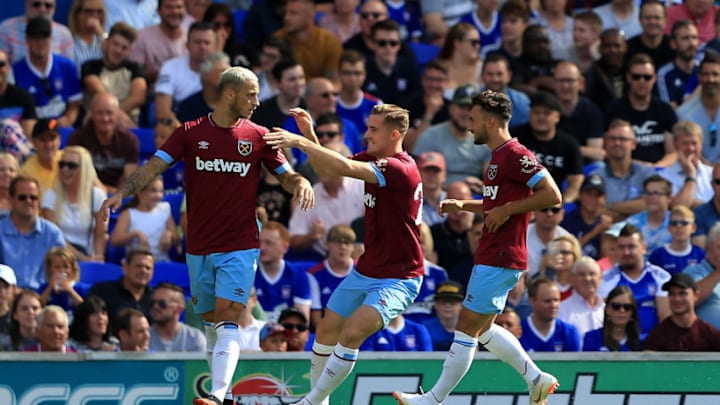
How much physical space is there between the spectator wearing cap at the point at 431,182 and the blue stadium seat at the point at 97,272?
3030mm

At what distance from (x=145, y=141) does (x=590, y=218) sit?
456 centimetres


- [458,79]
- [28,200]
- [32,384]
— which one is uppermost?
[458,79]

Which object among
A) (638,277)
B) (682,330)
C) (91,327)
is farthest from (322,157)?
(638,277)

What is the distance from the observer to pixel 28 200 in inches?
567

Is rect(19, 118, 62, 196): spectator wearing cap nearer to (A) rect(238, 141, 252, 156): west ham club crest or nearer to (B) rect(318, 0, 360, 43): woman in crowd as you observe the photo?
(B) rect(318, 0, 360, 43): woman in crowd

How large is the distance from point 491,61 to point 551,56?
5.10 feet

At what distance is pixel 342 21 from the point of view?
1825cm

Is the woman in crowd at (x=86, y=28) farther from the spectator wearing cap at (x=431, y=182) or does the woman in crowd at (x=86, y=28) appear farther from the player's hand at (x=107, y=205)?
the player's hand at (x=107, y=205)

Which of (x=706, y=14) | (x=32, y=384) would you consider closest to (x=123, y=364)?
(x=32, y=384)

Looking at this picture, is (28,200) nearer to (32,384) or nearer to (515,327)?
(32,384)

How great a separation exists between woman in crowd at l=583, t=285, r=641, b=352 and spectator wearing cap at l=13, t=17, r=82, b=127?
20.4 feet

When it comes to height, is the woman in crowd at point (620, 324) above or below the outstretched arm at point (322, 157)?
below

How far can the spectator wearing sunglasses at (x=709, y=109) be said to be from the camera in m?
17.1

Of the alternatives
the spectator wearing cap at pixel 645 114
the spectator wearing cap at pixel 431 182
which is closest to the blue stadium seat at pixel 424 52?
the spectator wearing cap at pixel 645 114
